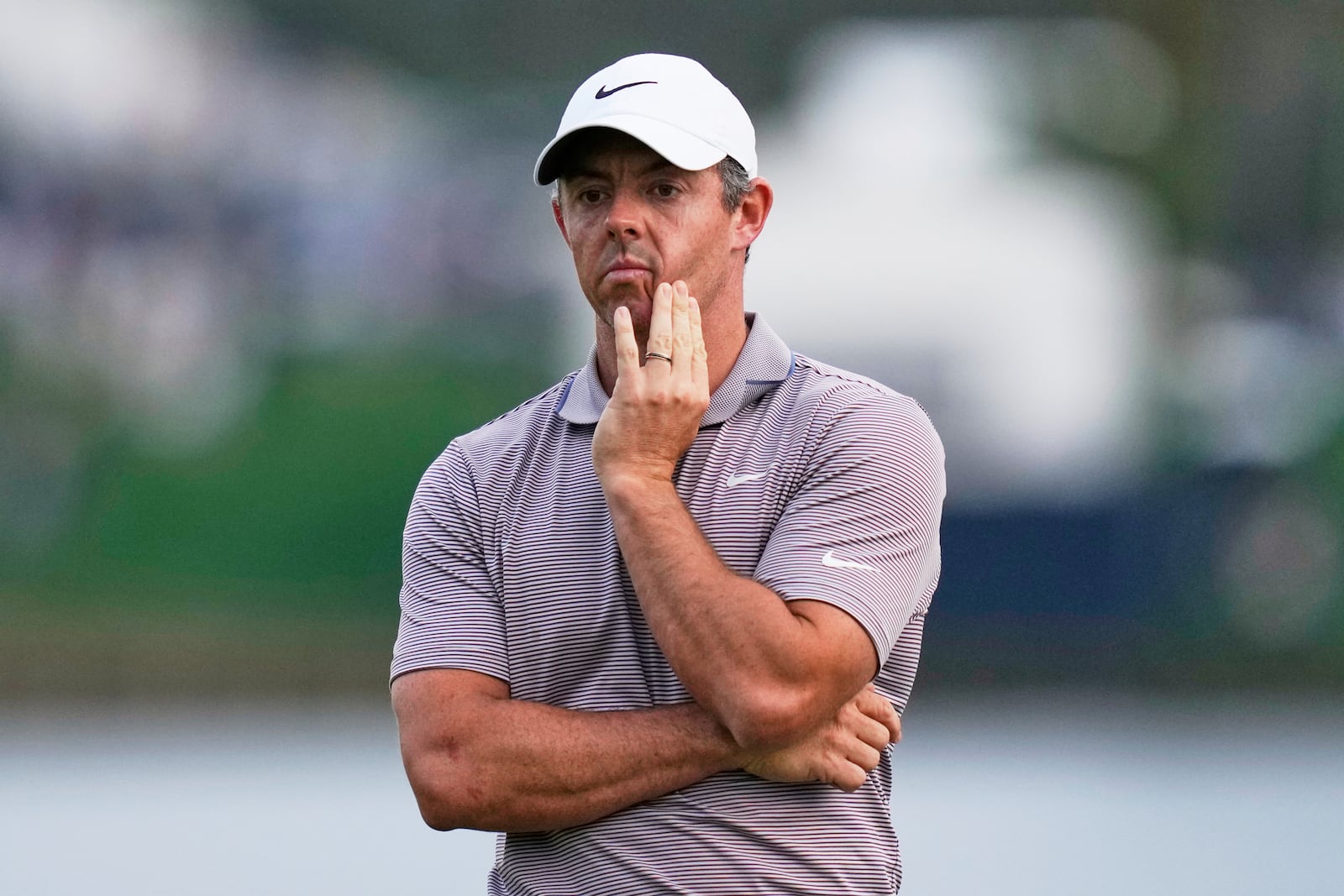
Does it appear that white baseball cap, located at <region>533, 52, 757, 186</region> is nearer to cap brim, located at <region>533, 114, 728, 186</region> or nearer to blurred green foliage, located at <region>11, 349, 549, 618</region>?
cap brim, located at <region>533, 114, 728, 186</region>

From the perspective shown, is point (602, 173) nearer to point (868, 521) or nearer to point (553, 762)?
point (868, 521)

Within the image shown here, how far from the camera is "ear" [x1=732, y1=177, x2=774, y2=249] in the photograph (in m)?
1.96

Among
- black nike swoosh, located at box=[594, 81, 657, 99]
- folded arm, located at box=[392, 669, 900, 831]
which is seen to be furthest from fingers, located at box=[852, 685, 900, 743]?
black nike swoosh, located at box=[594, 81, 657, 99]

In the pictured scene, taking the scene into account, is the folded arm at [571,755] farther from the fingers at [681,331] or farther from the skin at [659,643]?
the fingers at [681,331]

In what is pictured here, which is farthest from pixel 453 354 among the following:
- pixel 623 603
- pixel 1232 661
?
pixel 623 603

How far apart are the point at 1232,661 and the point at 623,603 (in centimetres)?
548

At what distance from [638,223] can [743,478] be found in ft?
1.00

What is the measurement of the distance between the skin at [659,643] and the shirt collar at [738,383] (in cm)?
3

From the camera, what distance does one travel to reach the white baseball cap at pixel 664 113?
183 centimetres

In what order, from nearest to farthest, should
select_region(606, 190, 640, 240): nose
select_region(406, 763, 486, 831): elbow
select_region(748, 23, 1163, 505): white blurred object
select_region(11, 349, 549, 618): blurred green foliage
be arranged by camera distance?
1. select_region(406, 763, 486, 831): elbow
2. select_region(606, 190, 640, 240): nose
3. select_region(748, 23, 1163, 505): white blurred object
4. select_region(11, 349, 549, 618): blurred green foliage

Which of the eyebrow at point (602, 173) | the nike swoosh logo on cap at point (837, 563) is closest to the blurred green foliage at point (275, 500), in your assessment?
the eyebrow at point (602, 173)

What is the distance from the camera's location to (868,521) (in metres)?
1.75

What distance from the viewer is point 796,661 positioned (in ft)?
5.42

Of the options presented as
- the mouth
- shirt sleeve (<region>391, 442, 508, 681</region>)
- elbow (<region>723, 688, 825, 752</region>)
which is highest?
the mouth
